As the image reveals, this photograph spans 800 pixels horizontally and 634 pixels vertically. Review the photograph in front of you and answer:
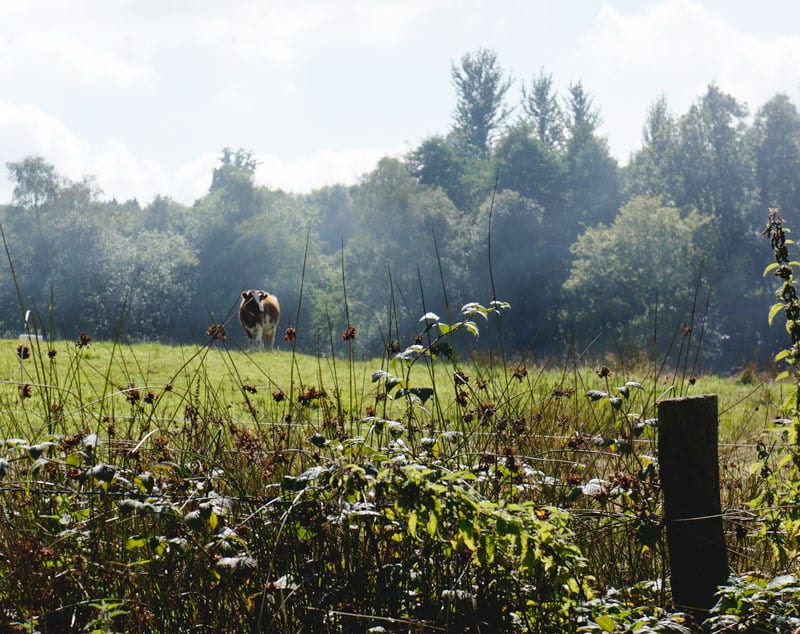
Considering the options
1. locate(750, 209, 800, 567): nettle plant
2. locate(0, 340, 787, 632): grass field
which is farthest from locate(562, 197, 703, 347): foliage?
locate(0, 340, 787, 632): grass field

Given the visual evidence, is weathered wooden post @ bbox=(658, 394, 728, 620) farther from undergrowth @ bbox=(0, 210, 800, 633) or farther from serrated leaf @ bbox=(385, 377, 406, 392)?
serrated leaf @ bbox=(385, 377, 406, 392)

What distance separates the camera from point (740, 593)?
284cm

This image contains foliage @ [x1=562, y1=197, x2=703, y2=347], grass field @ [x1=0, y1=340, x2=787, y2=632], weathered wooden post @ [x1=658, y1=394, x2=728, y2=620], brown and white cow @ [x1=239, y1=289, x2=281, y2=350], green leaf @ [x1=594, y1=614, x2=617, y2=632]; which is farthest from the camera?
foliage @ [x1=562, y1=197, x2=703, y2=347]

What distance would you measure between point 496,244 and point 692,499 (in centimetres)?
4527

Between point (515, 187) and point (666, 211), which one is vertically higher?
point (515, 187)

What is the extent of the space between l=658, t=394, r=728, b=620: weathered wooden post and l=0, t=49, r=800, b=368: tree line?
3386 centimetres

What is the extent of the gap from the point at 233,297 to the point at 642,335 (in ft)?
83.2

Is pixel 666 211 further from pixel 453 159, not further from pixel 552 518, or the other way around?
pixel 552 518

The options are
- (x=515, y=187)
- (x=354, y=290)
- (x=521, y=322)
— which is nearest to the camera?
(x=521, y=322)

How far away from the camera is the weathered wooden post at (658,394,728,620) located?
3.27m

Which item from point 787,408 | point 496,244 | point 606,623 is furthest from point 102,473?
point 496,244

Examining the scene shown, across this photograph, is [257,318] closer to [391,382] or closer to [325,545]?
[325,545]

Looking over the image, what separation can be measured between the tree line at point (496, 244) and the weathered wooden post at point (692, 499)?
33.9 metres

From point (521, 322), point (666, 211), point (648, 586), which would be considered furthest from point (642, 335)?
point (648, 586)
